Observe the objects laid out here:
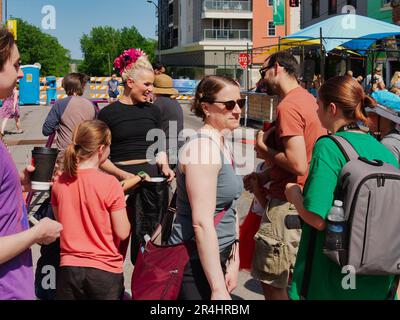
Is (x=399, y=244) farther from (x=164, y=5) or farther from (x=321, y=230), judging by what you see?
(x=164, y=5)

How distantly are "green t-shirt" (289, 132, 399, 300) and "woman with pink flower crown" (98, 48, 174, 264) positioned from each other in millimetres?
1946

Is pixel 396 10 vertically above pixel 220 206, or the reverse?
pixel 396 10

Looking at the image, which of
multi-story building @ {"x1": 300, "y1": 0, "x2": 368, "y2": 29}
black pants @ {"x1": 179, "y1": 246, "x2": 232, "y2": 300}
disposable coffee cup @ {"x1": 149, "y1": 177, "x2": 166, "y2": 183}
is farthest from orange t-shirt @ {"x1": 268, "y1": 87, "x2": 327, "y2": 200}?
multi-story building @ {"x1": 300, "y1": 0, "x2": 368, "y2": 29}

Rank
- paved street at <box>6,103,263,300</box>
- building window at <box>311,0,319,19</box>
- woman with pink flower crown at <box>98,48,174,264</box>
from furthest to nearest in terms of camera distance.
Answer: building window at <box>311,0,319,19</box>, paved street at <box>6,103,263,300</box>, woman with pink flower crown at <box>98,48,174,264</box>

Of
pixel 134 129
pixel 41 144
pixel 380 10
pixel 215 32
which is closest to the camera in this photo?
pixel 134 129

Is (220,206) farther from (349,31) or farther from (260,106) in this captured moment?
(260,106)

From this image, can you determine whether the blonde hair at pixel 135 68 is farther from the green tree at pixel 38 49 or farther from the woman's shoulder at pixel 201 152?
the green tree at pixel 38 49

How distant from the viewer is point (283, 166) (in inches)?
138

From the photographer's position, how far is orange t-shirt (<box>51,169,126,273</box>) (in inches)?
124

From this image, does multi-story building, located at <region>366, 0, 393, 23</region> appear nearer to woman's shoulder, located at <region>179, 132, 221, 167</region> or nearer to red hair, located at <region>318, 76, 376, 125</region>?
red hair, located at <region>318, 76, 376, 125</region>

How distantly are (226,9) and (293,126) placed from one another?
58.3 metres

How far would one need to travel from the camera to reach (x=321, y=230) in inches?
101

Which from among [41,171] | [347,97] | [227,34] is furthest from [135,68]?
[227,34]
